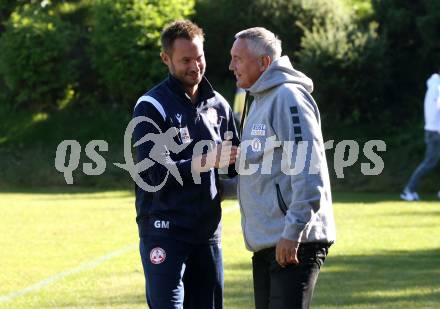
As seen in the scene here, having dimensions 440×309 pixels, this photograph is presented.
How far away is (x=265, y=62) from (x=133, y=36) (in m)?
20.4

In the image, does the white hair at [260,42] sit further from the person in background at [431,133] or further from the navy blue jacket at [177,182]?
the person in background at [431,133]

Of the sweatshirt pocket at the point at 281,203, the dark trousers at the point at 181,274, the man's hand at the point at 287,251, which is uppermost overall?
the sweatshirt pocket at the point at 281,203

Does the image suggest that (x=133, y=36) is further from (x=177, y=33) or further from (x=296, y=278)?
(x=296, y=278)

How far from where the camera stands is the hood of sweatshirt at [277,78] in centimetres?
554

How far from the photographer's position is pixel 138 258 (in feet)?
38.6

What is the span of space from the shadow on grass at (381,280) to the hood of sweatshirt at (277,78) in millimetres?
3778

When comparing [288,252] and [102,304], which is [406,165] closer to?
[102,304]

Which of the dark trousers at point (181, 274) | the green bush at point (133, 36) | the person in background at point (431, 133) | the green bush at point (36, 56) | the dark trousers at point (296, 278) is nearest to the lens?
the dark trousers at point (296, 278)

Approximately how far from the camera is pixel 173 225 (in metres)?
6.15

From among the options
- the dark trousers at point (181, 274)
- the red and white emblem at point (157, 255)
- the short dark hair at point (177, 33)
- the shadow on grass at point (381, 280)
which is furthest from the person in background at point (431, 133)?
the red and white emblem at point (157, 255)

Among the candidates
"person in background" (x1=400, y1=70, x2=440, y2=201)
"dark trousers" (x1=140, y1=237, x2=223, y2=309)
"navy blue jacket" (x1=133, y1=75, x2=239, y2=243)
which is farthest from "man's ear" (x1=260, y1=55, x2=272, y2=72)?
"person in background" (x1=400, y1=70, x2=440, y2=201)

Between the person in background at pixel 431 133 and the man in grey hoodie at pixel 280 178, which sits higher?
the man in grey hoodie at pixel 280 178

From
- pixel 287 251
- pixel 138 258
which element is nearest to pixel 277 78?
pixel 287 251

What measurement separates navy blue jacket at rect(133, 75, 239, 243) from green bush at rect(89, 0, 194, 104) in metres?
19.4
